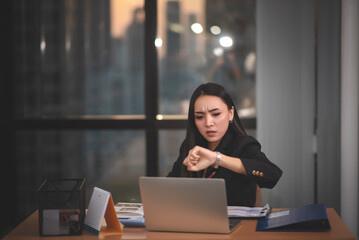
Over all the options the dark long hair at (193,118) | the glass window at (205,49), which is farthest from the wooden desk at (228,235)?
the glass window at (205,49)

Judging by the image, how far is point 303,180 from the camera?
338 centimetres

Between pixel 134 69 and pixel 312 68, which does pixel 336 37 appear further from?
pixel 134 69

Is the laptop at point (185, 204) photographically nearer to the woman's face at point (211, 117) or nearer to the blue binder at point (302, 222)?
the blue binder at point (302, 222)

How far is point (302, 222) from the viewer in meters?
1.78

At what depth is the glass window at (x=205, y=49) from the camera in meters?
3.64

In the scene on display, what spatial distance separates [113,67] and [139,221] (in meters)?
2.09

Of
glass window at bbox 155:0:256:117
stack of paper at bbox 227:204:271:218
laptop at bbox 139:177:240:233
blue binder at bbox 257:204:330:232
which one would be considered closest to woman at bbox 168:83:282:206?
stack of paper at bbox 227:204:271:218

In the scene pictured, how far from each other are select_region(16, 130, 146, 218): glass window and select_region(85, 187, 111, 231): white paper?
1.91 metres

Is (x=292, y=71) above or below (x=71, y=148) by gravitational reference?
above

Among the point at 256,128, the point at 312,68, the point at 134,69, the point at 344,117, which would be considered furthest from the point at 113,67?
the point at 344,117

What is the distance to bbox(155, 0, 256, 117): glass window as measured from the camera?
12.0 ft

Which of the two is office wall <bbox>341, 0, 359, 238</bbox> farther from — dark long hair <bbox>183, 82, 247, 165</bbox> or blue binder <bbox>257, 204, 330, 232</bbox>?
blue binder <bbox>257, 204, 330, 232</bbox>

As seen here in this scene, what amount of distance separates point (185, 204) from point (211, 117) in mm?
600

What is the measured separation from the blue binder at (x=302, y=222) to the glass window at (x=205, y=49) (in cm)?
181
